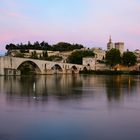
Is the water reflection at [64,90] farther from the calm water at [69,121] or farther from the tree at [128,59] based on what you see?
the tree at [128,59]

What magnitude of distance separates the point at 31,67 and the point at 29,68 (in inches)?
20.6

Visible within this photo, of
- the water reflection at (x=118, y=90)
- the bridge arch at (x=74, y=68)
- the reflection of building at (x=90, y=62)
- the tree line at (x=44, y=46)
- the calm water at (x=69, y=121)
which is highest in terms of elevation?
the tree line at (x=44, y=46)

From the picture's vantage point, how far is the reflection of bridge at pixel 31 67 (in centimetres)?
7906

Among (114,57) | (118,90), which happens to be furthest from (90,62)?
(118,90)

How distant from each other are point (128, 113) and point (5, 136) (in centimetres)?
693

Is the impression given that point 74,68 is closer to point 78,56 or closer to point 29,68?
point 78,56

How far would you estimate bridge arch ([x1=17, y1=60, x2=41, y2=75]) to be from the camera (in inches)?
3504

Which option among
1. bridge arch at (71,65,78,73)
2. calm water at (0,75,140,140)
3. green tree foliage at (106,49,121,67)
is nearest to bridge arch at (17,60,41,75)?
bridge arch at (71,65,78,73)

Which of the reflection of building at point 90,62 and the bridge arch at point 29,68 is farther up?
the reflection of building at point 90,62

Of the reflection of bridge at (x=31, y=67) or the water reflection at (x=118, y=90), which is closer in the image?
the water reflection at (x=118, y=90)

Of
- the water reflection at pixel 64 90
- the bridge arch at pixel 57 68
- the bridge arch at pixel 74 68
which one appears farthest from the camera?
the bridge arch at pixel 74 68

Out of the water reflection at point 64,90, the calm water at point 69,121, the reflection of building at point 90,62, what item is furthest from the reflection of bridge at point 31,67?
the calm water at point 69,121

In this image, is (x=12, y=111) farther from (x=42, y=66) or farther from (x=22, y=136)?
(x=42, y=66)

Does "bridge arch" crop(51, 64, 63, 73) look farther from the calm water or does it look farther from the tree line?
the calm water
